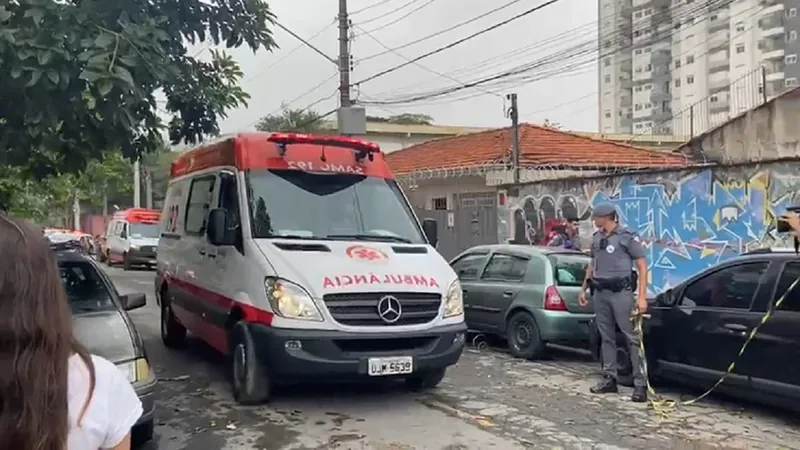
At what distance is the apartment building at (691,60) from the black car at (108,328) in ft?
204

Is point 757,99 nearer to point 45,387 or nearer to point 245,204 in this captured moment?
point 245,204

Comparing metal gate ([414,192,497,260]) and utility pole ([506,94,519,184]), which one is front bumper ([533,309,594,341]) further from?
utility pole ([506,94,519,184])

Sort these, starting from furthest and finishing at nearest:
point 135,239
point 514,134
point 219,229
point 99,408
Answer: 1. point 135,239
2. point 514,134
3. point 219,229
4. point 99,408

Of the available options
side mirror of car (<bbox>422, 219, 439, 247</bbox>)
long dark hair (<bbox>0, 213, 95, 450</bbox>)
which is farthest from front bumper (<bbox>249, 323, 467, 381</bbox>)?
long dark hair (<bbox>0, 213, 95, 450</bbox>)

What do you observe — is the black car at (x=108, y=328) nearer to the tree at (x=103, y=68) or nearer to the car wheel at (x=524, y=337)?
the tree at (x=103, y=68)

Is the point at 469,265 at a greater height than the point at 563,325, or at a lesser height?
greater

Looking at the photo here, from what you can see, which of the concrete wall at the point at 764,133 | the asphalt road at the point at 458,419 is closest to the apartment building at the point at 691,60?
the concrete wall at the point at 764,133

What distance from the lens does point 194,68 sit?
34.7ft

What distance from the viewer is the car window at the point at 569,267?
9.73 m

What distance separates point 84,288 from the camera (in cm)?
675

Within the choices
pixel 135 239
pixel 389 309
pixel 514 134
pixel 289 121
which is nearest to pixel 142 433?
pixel 389 309

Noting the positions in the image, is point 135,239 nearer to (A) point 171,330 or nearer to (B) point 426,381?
(A) point 171,330

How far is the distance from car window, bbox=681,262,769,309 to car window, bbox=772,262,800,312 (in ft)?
0.77

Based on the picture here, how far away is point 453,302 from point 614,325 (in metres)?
1.70
